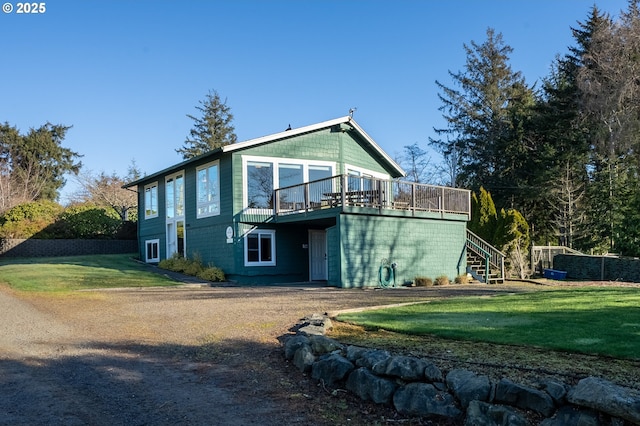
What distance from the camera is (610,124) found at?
27594mm

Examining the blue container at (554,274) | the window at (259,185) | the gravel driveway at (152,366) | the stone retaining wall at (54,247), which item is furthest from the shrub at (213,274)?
the blue container at (554,274)

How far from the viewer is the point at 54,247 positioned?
91.2 feet

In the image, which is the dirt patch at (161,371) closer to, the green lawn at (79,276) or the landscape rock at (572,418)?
the landscape rock at (572,418)

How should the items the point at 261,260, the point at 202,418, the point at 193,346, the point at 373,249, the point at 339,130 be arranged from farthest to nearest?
the point at 339,130 < the point at 261,260 < the point at 373,249 < the point at 193,346 < the point at 202,418

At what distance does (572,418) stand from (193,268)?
1701cm

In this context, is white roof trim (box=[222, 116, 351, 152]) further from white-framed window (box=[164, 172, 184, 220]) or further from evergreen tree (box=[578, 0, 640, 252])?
evergreen tree (box=[578, 0, 640, 252])

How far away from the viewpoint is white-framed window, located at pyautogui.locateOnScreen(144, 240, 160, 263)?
2369 cm

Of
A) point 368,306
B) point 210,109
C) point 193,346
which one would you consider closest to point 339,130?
point 368,306

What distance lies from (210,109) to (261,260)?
4376 centimetres

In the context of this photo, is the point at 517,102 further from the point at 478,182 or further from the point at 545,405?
the point at 545,405

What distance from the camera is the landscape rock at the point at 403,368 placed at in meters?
4.42

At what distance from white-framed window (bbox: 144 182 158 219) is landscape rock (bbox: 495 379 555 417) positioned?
72.4 feet

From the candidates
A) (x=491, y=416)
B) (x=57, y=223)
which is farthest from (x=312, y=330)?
(x=57, y=223)

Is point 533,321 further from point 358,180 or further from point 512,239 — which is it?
point 512,239
